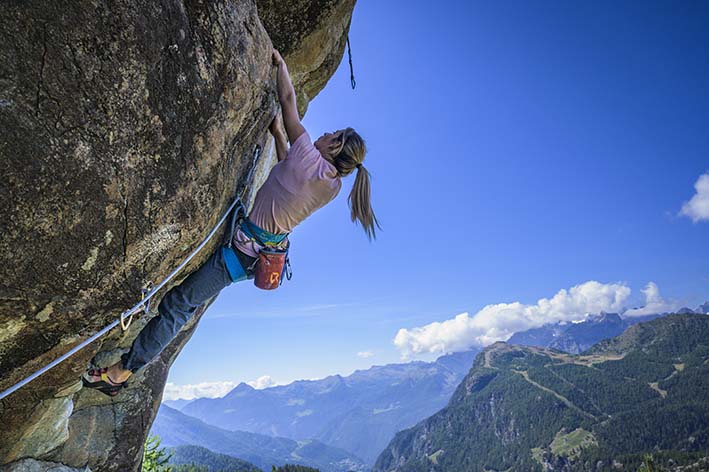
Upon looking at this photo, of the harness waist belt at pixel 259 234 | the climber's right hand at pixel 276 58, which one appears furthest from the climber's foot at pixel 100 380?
the climber's right hand at pixel 276 58

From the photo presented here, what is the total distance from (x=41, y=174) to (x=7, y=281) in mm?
899

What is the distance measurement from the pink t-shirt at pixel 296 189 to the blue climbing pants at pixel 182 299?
0.64 meters

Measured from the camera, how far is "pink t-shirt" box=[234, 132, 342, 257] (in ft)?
17.0

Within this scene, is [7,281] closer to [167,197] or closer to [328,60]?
[167,197]

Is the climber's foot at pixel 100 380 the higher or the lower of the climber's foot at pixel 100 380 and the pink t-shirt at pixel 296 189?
the lower

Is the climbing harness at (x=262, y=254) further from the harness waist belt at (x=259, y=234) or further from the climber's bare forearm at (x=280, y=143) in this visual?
the climber's bare forearm at (x=280, y=143)

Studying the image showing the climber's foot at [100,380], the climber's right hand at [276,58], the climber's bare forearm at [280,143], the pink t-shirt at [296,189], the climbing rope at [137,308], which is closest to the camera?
the climbing rope at [137,308]

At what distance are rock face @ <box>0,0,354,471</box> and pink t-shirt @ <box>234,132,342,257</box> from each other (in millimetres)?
581

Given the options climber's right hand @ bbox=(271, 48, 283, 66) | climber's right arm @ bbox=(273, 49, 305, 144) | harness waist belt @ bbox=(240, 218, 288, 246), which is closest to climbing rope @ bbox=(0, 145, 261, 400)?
harness waist belt @ bbox=(240, 218, 288, 246)

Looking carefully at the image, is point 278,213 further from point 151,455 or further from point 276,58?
point 151,455

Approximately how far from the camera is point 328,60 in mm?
9539

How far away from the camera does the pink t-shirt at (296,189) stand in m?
5.19

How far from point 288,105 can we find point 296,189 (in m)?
1.24

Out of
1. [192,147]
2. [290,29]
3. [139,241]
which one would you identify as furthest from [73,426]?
[290,29]
